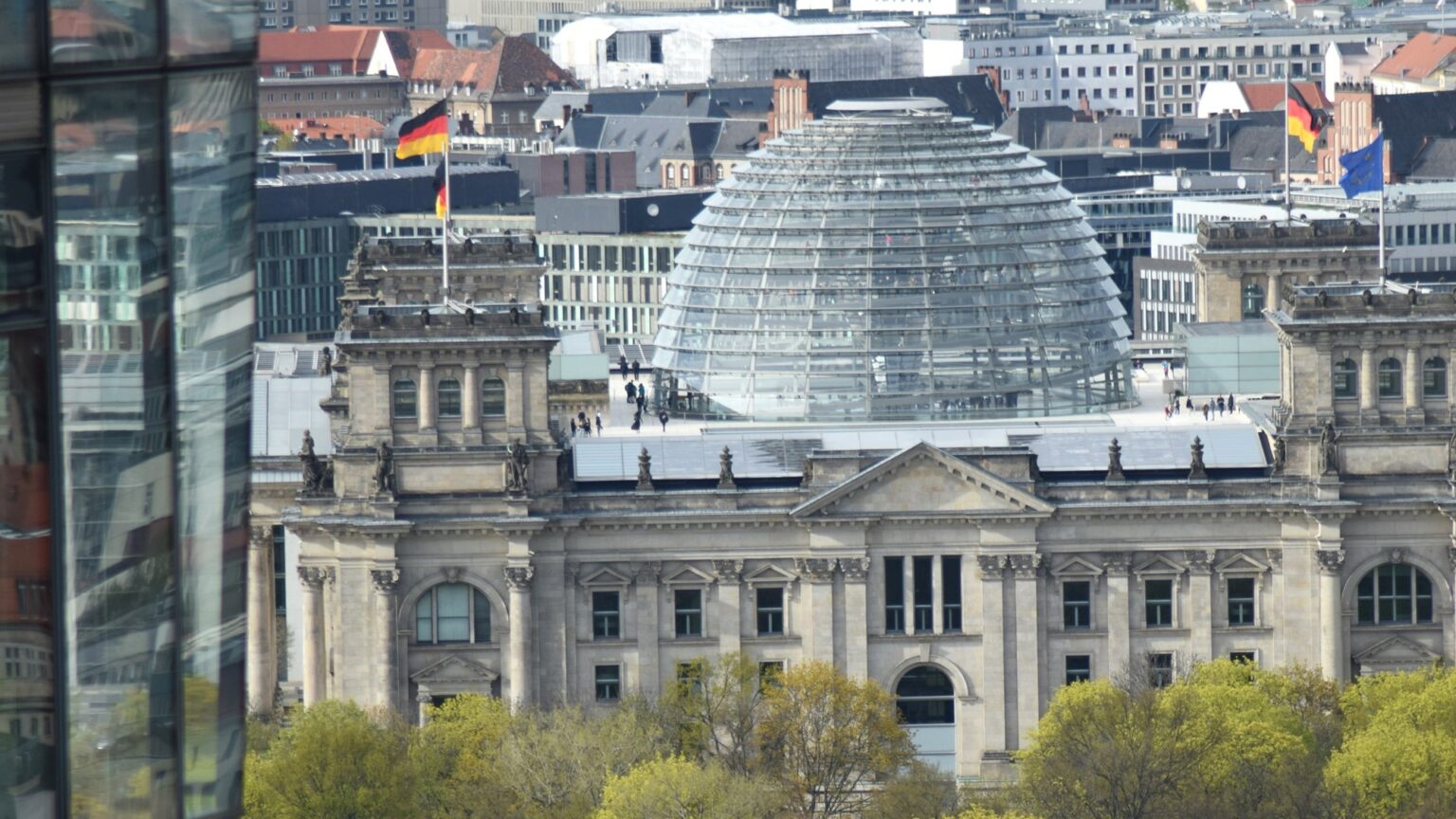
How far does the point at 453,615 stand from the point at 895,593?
1307 cm

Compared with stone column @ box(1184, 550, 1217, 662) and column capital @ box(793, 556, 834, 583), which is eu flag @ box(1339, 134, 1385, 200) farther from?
column capital @ box(793, 556, 834, 583)

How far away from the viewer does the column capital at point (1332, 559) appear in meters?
109

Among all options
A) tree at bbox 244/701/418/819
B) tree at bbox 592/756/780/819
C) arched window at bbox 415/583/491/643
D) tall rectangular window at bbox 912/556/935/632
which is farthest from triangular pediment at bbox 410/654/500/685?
tree at bbox 592/756/780/819

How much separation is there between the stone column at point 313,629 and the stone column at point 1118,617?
2302 centimetres

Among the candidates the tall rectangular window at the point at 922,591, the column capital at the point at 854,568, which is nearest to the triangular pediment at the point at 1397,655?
the tall rectangular window at the point at 922,591

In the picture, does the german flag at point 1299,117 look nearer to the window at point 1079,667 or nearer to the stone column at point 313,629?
the window at point 1079,667

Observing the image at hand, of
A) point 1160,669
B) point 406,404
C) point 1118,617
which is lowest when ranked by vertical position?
point 1160,669

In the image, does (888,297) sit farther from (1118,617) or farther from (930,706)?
(930,706)

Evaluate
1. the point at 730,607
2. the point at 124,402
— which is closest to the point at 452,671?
the point at 730,607

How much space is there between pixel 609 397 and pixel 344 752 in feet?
114

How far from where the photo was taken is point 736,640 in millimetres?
111500

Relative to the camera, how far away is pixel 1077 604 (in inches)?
4382

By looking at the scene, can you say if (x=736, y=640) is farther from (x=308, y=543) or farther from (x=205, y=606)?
(x=205, y=606)

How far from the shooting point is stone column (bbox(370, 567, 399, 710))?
108 m
